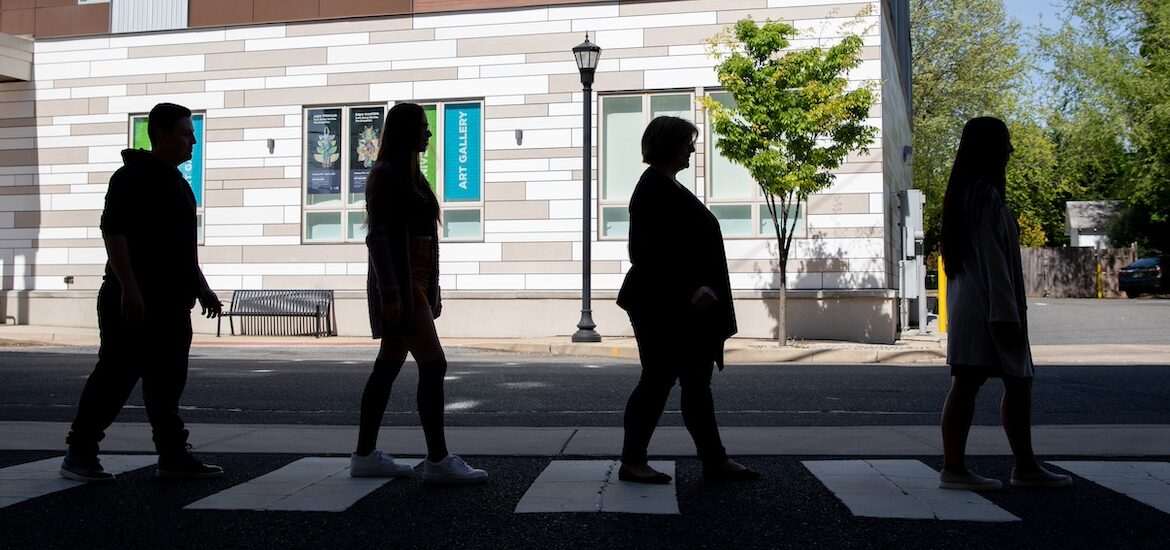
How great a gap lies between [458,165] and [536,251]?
2.15 metres

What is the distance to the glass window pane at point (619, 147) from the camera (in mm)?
18922

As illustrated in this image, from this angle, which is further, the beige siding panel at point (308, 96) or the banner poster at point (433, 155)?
the beige siding panel at point (308, 96)

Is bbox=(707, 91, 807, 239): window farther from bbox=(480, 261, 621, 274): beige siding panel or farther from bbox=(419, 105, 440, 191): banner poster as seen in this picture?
bbox=(419, 105, 440, 191): banner poster

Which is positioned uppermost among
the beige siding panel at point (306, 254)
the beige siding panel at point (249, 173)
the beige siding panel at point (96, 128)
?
the beige siding panel at point (96, 128)

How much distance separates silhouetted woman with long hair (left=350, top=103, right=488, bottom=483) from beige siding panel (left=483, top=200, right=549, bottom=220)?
13701 millimetres

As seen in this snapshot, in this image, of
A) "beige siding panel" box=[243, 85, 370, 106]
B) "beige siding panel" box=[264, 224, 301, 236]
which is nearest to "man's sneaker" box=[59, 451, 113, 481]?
"beige siding panel" box=[264, 224, 301, 236]

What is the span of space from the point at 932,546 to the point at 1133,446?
306 cm

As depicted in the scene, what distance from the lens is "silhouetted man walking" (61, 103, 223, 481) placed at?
16.4 ft

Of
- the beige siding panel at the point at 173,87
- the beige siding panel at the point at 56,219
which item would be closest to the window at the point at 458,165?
the beige siding panel at the point at 173,87

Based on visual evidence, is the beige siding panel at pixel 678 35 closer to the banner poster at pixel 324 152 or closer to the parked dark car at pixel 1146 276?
the banner poster at pixel 324 152

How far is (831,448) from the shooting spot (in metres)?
6.19

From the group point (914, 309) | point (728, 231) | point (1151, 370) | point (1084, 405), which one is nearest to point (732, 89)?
point (728, 231)

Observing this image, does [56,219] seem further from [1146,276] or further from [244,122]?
[1146,276]

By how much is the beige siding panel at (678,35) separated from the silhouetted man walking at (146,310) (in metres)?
14.2
